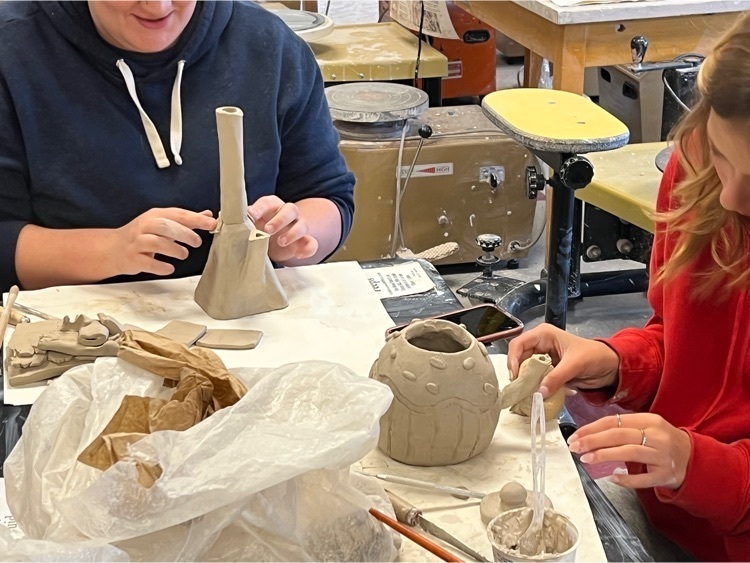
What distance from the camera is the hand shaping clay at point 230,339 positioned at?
3.55ft

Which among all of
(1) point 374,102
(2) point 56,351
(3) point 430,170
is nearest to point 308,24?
(1) point 374,102

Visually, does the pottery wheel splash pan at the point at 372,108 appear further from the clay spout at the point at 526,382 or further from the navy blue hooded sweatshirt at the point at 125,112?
the clay spout at the point at 526,382

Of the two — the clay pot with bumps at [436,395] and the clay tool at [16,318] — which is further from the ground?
the clay pot with bumps at [436,395]

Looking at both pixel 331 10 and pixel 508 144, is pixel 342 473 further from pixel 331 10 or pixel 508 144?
pixel 331 10

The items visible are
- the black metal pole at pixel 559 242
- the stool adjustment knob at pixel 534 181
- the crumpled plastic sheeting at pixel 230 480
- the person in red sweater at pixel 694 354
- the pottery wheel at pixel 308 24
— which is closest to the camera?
the crumpled plastic sheeting at pixel 230 480

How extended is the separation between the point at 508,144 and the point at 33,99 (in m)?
1.61

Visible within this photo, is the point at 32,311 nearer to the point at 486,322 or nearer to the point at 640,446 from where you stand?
the point at 486,322

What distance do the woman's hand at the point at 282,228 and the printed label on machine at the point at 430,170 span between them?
132 centimetres

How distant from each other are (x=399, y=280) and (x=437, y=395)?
469mm

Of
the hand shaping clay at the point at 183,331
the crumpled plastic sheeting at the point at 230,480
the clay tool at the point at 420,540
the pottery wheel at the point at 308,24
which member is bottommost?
the pottery wheel at the point at 308,24

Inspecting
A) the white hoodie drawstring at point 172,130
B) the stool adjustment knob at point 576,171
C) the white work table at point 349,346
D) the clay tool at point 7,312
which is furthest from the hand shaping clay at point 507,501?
the stool adjustment knob at point 576,171

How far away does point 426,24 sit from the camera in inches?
121

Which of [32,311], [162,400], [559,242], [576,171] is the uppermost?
[162,400]

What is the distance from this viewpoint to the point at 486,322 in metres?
1.11
